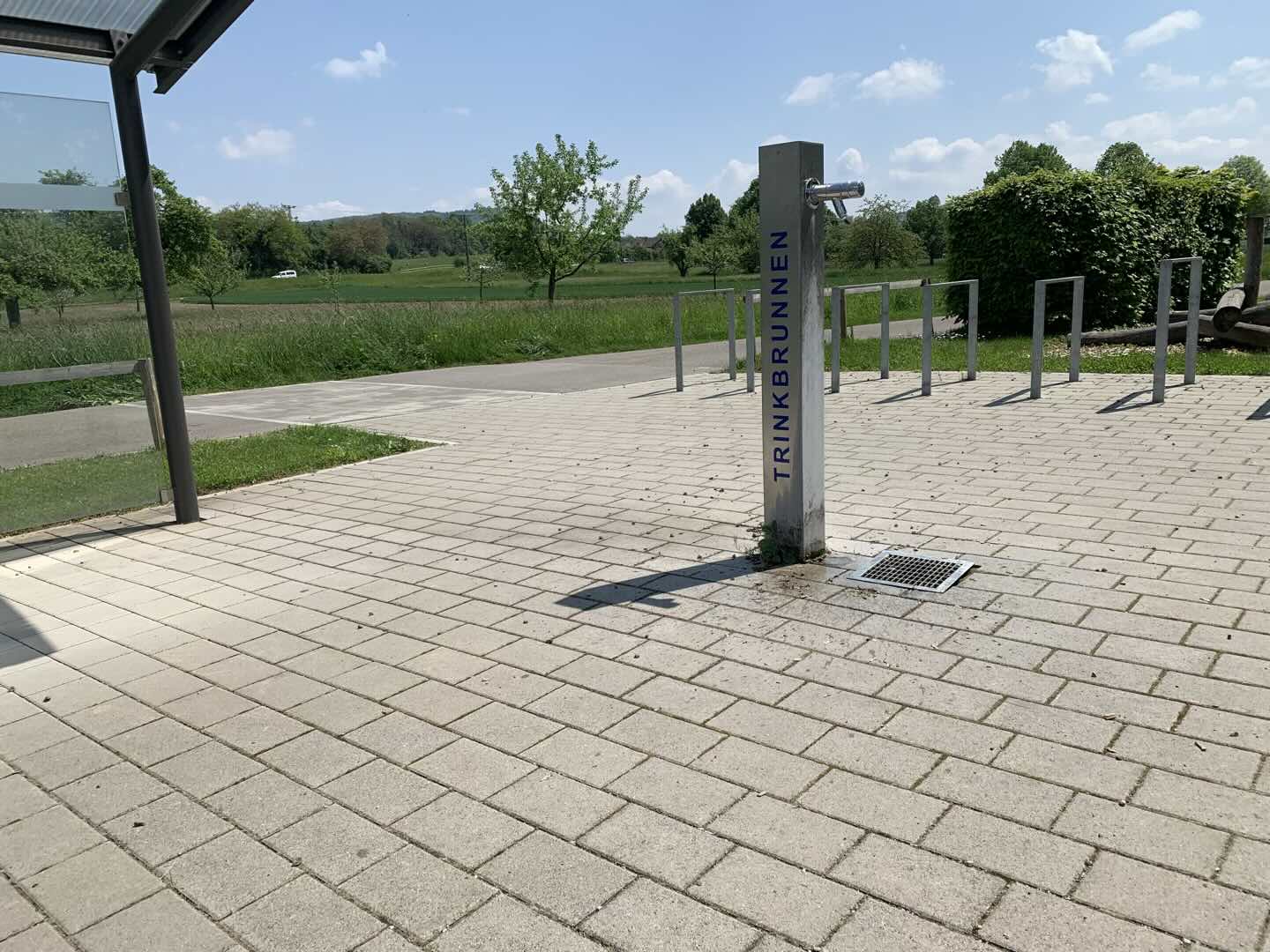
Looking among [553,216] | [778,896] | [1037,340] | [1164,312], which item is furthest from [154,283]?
[553,216]

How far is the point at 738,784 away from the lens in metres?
2.77

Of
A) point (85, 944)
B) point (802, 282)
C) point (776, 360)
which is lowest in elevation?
point (85, 944)

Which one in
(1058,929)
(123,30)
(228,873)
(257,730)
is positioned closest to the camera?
(1058,929)

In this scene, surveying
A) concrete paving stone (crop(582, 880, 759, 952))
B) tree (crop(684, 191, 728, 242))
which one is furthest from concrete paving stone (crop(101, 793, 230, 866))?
tree (crop(684, 191, 728, 242))

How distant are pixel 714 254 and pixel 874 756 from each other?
6444 cm

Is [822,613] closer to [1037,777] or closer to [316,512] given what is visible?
[1037,777]

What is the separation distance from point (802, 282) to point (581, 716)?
2.28 m

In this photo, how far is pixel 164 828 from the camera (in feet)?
8.96

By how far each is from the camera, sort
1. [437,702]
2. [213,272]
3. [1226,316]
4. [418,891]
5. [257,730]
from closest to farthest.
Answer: [418,891] → [257,730] → [437,702] → [1226,316] → [213,272]

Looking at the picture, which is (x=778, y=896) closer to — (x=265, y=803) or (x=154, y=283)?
(x=265, y=803)

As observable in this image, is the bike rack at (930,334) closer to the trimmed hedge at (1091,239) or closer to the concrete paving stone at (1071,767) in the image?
the trimmed hedge at (1091,239)

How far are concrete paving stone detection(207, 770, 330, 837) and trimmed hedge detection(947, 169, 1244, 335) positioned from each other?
14.7m

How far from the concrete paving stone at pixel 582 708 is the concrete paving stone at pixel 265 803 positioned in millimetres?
797

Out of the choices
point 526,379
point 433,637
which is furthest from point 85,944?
point 526,379
